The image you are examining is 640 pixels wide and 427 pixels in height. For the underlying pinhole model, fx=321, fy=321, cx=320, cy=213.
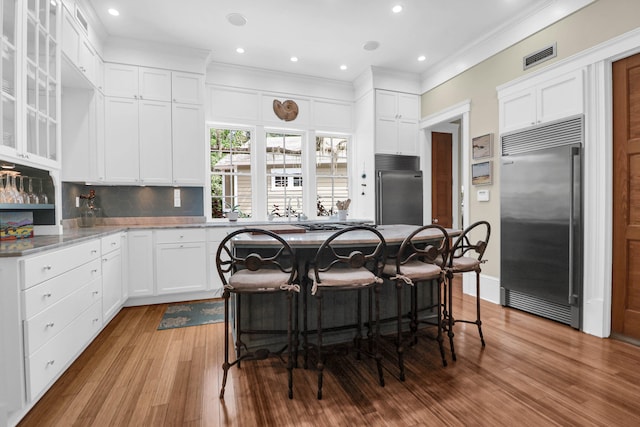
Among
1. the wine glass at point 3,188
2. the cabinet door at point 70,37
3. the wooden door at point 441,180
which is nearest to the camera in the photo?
the wine glass at point 3,188

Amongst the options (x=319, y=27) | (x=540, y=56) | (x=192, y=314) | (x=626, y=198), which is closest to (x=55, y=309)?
(x=192, y=314)

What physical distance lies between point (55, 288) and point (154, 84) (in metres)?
2.98

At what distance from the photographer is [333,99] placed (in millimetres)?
5371

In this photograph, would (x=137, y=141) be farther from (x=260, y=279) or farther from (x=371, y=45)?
(x=371, y=45)

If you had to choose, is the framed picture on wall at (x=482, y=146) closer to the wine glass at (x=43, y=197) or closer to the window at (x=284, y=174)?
the window at (x=284, y=174)

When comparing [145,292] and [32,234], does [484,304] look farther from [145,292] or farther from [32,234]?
[32,234]

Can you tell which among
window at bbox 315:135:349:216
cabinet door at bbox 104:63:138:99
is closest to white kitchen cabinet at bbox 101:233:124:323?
cabinet door at bbox 104:63:138:99

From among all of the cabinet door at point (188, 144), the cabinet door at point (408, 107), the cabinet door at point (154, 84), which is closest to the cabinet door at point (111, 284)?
the cabinet door at point (188, 144)

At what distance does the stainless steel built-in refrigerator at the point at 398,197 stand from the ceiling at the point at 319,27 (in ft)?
5.52

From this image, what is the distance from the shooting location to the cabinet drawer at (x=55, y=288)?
1.78 meters

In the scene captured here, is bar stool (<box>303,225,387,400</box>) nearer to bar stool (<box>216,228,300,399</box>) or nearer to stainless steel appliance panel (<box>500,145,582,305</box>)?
bar stool (<box>216,228,300,399</box>)

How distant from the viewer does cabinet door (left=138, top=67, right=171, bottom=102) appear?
13.3 feet

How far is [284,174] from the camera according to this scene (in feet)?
17.3

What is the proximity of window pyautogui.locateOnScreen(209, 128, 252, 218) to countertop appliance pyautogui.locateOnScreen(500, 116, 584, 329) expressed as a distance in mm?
3535
